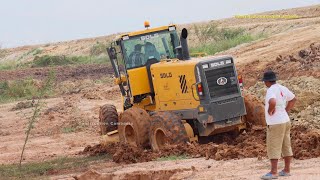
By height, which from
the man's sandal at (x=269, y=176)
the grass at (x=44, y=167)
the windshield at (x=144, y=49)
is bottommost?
the grass at (x=44, y=167)

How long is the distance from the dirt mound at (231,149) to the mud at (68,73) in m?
23.8

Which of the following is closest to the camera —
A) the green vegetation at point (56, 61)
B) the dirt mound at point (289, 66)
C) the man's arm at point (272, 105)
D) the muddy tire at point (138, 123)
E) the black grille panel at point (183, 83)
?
the man's arm at point (272, 105)

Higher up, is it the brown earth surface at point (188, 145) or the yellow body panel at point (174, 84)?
the yellow body panel at point (174, 84)

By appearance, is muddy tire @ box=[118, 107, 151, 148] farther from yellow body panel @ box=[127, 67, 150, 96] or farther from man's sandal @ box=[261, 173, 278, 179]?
man's sandal @ box=[261, 173, 278, 179]

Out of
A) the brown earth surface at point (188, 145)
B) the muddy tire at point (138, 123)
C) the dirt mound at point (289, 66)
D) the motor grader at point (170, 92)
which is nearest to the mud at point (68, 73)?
the brown earth surface at point (188, 145)

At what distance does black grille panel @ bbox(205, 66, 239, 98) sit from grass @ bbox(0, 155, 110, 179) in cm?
286

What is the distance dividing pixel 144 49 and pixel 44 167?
3.31m

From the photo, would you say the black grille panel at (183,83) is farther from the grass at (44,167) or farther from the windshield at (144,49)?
the grass at (44,167)

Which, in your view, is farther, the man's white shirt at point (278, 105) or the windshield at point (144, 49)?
the windshield at point (144, 49)

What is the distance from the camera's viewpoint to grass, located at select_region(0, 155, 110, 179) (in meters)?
15.3

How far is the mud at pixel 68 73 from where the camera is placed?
133 feet

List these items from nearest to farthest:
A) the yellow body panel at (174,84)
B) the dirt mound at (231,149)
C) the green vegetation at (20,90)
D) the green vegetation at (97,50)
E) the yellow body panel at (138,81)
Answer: the dirt mound at (231,149), the yellow body panel at (174,84), the yellow body panel at (138,81), the green vegetation at (20,90), the green vegetation at (97,50)

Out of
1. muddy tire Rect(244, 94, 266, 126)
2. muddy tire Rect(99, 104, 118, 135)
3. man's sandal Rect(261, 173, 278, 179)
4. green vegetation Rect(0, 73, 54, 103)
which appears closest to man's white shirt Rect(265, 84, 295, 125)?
man's sandal Rect(261, 173, 278, 179)

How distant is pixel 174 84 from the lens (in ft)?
52.1
